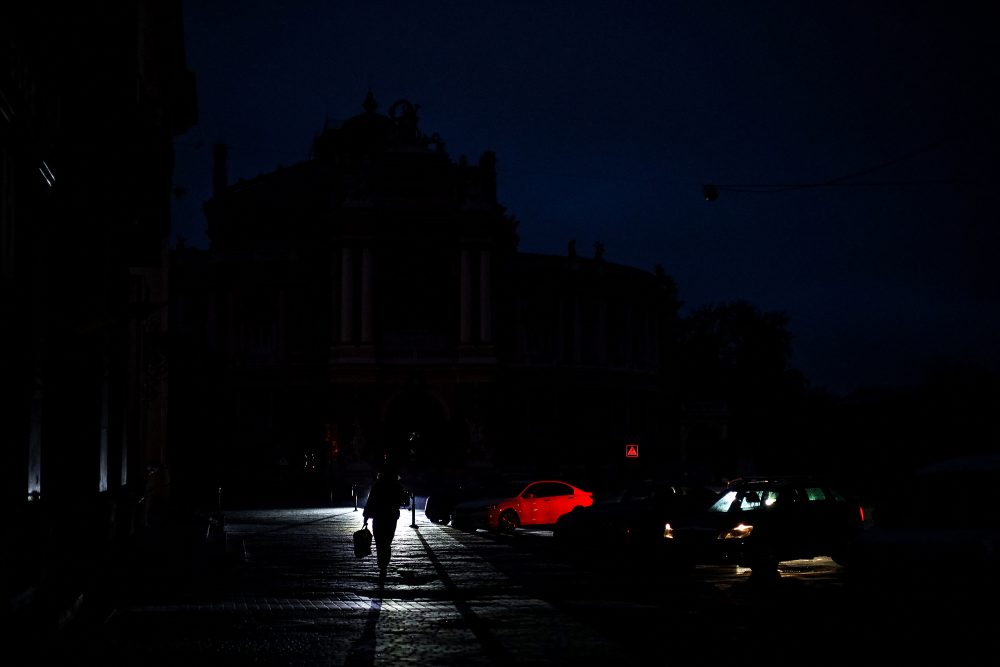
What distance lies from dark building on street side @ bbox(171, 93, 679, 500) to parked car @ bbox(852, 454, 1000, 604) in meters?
46.9

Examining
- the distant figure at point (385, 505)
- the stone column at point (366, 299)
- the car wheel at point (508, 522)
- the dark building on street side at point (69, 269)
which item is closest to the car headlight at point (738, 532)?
the distant figure at point (385, 505)

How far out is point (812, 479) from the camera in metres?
22.5

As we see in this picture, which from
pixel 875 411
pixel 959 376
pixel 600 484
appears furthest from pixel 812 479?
pixel 959 376

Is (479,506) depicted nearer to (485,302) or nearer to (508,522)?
(508,522)

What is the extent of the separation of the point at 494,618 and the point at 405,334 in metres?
54.6

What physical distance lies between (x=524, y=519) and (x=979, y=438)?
2855 cm

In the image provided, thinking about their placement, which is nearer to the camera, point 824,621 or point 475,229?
point 824,621

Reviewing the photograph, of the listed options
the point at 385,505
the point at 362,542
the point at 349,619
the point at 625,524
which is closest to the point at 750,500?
the point at 625,524

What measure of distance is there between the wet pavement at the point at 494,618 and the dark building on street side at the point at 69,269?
177 centimetres

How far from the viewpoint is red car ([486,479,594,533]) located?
35562 millimetres

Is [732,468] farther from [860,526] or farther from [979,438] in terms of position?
[860,526]

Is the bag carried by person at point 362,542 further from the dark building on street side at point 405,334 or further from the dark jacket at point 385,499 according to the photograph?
the dark building on street side at point 405,334

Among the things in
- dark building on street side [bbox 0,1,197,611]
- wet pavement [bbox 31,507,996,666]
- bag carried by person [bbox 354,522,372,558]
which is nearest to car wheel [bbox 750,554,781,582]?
wet pavement [bbox 31,507,996,666]

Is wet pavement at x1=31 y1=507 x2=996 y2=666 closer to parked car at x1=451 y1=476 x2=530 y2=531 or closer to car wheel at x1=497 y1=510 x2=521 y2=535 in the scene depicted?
car wheel at x1=497 y1=510 x2=521 y2=535
